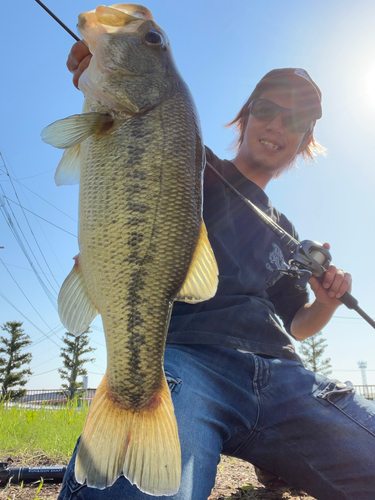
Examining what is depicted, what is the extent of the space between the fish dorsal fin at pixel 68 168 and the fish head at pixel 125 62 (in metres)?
0.27

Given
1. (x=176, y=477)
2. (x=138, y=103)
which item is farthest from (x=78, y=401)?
(x=138, y=103)

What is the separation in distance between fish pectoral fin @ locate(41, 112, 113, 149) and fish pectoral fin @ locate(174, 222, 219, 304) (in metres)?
0.67

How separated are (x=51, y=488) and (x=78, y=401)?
93.2 inches

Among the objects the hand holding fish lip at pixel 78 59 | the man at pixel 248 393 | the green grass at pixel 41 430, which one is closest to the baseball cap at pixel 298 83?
the man at pixel 248 393

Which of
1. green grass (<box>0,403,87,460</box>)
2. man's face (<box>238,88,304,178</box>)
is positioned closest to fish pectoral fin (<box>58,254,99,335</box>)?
man's face (<box>238,88,304,178</box>)

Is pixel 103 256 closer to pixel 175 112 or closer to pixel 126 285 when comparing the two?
pixel 126 285

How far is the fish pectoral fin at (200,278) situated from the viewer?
62.2 inches

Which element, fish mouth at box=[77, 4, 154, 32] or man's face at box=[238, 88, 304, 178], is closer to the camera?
fish mouth at box=[77, 4, 154, 32]

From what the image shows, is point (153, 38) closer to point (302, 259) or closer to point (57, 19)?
point (57, 19)

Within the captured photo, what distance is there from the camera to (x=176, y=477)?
1.34 metres

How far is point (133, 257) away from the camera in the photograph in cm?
148

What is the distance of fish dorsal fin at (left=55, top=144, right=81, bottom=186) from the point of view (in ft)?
5.74

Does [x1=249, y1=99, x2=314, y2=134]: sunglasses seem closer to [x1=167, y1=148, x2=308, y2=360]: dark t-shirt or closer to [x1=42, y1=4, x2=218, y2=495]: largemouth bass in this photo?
[x1=167, y1=148, x2=308, y2=360]: dark t-shirt

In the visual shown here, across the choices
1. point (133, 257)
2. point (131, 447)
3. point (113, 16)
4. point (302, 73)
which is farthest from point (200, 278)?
point (302, 73)
